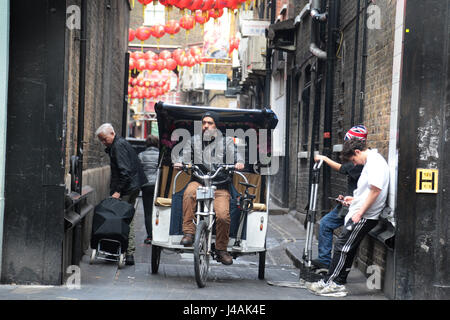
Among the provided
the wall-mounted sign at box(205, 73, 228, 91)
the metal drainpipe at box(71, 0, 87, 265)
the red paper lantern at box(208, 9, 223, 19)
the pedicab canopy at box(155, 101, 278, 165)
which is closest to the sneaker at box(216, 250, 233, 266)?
the pedicab canopy at box(155, 101, 278, 165)

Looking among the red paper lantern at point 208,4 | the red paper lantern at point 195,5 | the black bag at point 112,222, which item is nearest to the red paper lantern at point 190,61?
the red paper lantern at point 208,4

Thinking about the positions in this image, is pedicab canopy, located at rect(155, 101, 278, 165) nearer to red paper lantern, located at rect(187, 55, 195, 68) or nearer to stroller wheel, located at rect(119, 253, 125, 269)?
stroller wheel, located at rect(119, 253, 125, 269)

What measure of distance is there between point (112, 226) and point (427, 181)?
401 centimetres

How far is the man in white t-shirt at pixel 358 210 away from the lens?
7.04 metres

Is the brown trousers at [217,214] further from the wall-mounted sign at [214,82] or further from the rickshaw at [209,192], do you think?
the wall-mounted sign at [214,82]

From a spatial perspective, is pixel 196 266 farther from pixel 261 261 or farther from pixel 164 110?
pixel 164 110

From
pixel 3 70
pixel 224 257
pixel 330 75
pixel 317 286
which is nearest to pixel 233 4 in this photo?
pixel 330 75

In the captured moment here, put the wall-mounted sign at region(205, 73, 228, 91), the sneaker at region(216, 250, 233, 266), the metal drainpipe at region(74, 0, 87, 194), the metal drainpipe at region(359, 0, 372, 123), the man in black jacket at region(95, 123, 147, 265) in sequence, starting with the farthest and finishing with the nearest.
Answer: the wall-mounted sign at region(205, 73, 228, 91) < the metal drainpipe at region(359, 0, 372, 123) < the man in black jacket at region(95, 123, 147, 265) < the metal drainpipe at region(74, 0, 87, 194) < the sneaker at region(216, 250, 233, 266)

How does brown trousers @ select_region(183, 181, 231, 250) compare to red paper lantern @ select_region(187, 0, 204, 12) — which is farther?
red paper lantern @ select_region(187, 0, 204, 12)

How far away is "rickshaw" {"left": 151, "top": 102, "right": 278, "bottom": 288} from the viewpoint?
25.6 feet

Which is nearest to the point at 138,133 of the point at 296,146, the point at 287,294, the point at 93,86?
the point at 296,146
